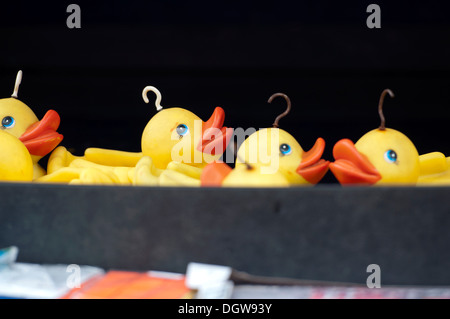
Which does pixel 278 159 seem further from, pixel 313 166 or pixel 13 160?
pixel 13 160

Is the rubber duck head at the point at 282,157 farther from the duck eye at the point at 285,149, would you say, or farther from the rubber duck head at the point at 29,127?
the rubber duck head at the point at 29,127

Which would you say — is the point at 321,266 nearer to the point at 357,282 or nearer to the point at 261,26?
the point at 357,282

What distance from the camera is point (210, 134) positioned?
1.40m

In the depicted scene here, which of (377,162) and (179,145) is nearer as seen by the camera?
(377,162)

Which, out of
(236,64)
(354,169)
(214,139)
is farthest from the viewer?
(236,64)

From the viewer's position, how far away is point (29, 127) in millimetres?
1479

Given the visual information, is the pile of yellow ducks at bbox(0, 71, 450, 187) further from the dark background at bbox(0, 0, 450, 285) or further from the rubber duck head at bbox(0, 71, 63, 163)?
the dark background at bbox(0, 0, 450, 285)

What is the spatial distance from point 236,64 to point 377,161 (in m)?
1.19

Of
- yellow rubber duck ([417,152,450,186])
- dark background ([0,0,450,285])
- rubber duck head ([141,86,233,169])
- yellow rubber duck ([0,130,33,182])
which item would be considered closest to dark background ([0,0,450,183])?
dark background ([0,0,450,285])

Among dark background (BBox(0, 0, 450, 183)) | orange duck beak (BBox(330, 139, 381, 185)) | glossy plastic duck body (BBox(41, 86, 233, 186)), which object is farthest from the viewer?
dark background (BBox(0, 0, 450, 183))

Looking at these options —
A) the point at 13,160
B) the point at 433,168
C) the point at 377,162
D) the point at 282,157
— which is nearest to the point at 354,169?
the point at 377,162

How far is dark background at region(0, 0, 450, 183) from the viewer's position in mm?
2258

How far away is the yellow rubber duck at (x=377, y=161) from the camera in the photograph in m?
1.23

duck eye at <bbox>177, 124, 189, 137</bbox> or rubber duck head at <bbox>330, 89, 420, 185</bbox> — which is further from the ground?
duck eye at <bbox>177, 124, 189, 137</bbox>
